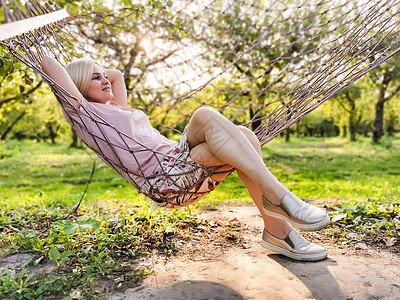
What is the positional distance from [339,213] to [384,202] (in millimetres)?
523

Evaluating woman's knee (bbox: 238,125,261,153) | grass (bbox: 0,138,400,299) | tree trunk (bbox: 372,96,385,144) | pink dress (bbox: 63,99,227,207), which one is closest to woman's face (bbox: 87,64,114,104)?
pink dress (bbox: 63,99,227,207)

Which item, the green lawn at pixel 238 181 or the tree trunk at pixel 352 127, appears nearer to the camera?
the green lawn at pixel 238 181

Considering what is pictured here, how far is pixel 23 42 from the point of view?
1.88 metres

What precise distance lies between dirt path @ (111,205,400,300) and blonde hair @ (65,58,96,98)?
970 millimetres

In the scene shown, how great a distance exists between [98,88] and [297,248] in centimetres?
131

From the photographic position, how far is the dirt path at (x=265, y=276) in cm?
156

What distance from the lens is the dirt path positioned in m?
1.56

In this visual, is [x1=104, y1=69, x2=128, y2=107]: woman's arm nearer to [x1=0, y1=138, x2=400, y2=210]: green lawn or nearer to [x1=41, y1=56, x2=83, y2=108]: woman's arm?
[x1=41, y1=56, x2=83, y2=108]: woman's arm

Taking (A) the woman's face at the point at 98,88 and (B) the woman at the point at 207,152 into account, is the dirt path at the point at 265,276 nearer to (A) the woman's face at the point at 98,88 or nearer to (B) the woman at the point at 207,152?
(B) the woman at the point at 207,152

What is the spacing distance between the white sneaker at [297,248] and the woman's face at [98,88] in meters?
1.15

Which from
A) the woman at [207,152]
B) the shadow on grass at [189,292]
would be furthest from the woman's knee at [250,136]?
the shadow on grass at [189,292]

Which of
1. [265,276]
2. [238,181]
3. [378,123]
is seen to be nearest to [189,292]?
[265,276]

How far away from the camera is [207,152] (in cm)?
174

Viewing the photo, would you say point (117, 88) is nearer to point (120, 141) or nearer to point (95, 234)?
point (120, 141)
